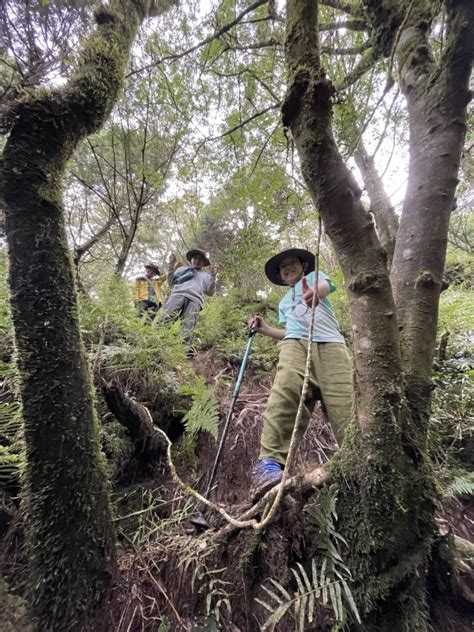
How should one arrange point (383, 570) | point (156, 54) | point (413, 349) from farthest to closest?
point (156, 54)
point (413, 349)
point (383, 570)

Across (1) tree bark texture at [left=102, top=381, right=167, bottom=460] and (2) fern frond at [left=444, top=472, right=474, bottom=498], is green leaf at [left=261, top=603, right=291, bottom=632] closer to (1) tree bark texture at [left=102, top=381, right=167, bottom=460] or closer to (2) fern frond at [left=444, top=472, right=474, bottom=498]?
(2) fern frond at [left=444, top=472, right=474, bottom=498]

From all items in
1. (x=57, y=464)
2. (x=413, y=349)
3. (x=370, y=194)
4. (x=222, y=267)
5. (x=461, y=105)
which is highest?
(x=370, y=194)

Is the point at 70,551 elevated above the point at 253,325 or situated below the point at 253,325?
below

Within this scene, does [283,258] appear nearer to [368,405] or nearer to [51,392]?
[368,405]

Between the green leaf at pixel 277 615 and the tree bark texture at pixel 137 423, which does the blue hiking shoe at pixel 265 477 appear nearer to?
the green leaf at pixel 277 615

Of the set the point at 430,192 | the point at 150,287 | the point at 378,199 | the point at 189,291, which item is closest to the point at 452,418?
the point at 430,192

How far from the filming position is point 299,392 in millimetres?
2287

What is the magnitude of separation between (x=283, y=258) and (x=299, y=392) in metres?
1.57

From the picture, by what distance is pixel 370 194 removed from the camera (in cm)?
718

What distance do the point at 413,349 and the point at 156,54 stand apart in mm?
6159

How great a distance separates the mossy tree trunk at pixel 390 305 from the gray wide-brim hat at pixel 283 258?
1347 mm

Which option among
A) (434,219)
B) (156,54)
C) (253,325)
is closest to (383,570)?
(434,219)

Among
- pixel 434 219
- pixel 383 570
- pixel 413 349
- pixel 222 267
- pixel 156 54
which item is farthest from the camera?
pixel 222 267

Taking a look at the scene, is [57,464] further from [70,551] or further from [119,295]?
[119,295]
